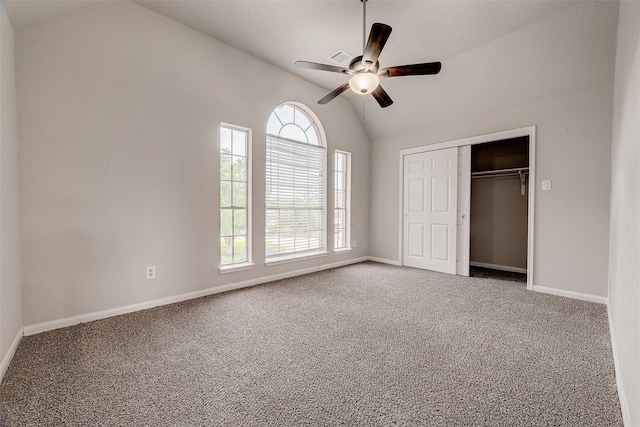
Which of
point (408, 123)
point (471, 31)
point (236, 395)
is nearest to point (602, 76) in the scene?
point (471, 31)

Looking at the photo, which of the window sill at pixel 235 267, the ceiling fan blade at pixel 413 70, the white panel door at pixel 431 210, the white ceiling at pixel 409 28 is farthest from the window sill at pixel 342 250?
the ceiling fan blade at pixel 413 70

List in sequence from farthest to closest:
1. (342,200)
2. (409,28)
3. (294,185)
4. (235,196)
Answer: (342,200) < (294,185) < (235,196) < (409,28)

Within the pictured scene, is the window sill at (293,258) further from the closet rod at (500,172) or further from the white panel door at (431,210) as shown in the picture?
the closet rod at (500,172)

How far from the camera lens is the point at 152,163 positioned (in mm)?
2854

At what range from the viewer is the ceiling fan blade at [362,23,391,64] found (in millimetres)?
2123

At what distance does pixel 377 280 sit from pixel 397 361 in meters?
2.13

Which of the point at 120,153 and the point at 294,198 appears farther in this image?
the point at 294,198

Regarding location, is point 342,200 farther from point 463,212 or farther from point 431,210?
point 463,212

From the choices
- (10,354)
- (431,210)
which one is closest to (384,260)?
(431,210)

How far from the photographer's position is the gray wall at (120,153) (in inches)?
90.0

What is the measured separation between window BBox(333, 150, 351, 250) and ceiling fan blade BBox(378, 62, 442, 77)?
244cm

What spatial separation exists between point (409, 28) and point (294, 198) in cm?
260

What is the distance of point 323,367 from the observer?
181cm

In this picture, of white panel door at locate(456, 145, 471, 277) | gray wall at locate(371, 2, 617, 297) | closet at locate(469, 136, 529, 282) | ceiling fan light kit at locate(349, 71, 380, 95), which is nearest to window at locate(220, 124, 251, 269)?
ceiling fan light kit at locate(349, 71, 380, 95)
